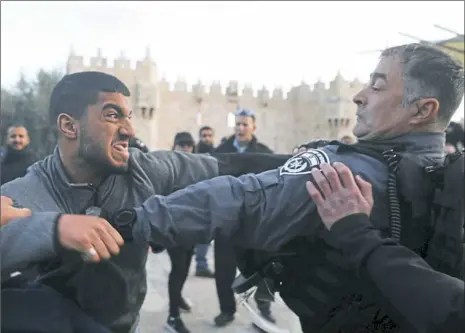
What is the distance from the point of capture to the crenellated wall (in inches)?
62.2

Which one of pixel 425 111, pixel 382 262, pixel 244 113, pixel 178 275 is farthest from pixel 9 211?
pixel 178 275

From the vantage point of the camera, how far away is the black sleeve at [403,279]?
117 centimetres

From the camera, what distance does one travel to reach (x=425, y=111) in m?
1.47

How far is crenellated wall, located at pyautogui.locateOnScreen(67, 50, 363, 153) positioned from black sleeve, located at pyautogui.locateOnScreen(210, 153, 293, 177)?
0.81 ft

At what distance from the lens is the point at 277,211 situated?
1.37 metres

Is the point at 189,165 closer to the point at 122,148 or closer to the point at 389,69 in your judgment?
the point at 122,148

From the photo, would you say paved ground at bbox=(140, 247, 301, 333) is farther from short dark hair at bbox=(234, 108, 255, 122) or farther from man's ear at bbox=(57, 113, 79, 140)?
short dark hair at bbox=(234, 108, 255, 122)

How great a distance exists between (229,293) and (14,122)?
142 centimetres

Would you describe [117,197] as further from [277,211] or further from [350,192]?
[350,192]

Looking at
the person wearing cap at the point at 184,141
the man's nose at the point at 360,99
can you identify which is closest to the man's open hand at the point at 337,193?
the man's nose at the point at 360,99

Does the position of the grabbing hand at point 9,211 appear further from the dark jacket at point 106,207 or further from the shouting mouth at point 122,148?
the shouting mouth at point 122,148

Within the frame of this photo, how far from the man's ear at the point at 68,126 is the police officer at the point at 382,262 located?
60cm

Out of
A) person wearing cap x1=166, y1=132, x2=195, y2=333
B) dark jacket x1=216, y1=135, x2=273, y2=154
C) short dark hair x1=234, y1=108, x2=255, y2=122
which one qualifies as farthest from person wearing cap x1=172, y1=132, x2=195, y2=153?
dark jacket x1=216, y1=135, x2=273, y2=154

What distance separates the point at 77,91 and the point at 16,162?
13.1 inches
